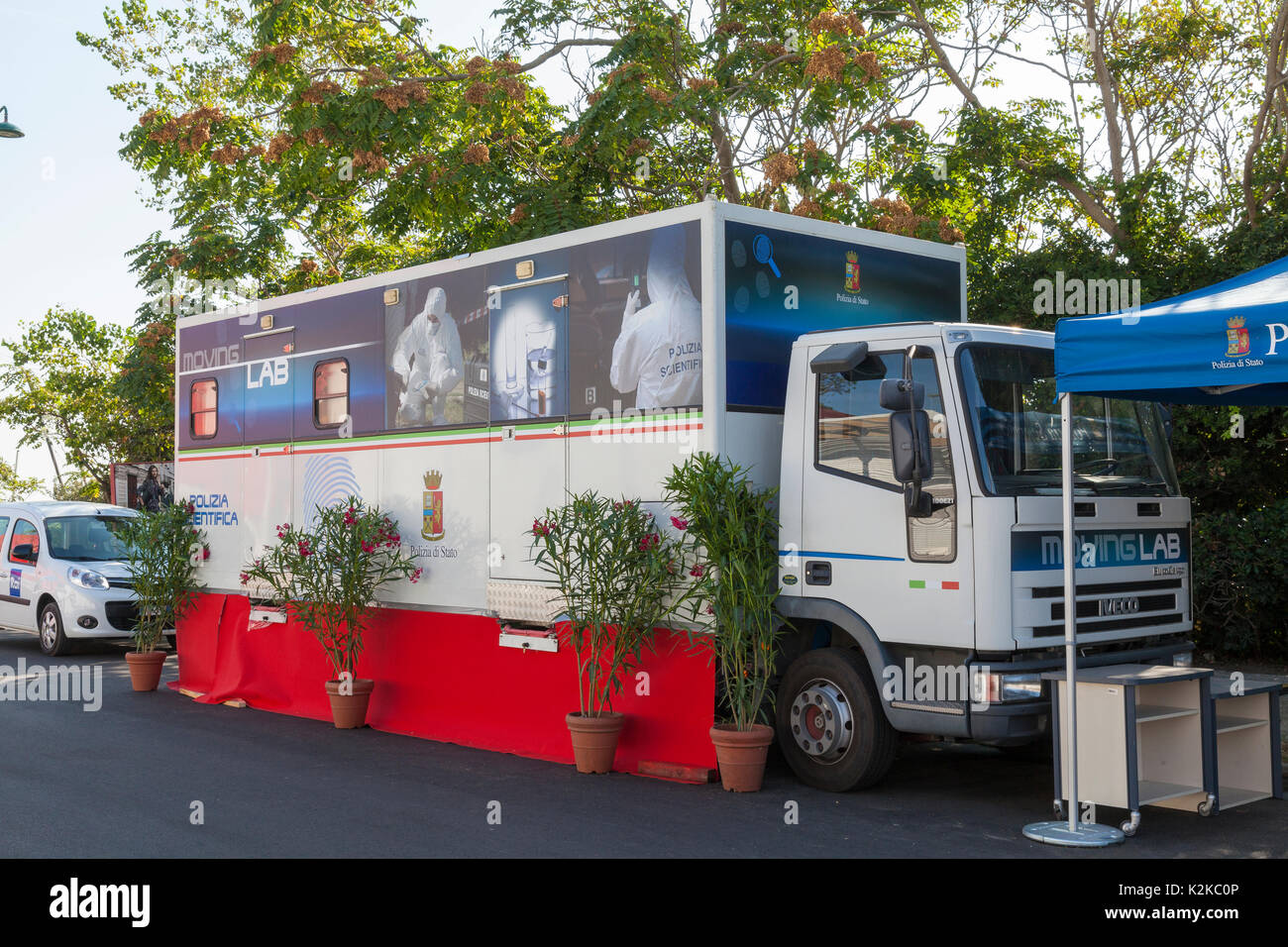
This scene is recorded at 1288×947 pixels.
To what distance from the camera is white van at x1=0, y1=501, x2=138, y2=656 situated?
15.5 m

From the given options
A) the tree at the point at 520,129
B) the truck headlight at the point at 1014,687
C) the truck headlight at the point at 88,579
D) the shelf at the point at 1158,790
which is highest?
the tree at the point at 520,129

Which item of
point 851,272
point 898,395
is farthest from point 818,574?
point 851,272

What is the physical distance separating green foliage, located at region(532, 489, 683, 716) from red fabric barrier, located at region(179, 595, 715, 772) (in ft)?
0.72

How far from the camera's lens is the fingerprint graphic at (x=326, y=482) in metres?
10.9

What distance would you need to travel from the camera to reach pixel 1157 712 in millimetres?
7023

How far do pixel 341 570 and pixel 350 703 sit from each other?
1189 mm

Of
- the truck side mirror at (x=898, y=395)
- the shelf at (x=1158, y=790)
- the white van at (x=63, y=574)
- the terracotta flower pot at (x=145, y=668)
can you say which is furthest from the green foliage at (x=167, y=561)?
the shelf at (x=1158, y=790)

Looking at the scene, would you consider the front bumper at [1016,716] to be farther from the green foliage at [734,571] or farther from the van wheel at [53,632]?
the van wheel at [53,632]

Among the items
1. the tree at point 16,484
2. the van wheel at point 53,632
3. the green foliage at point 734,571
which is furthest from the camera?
the tree at point 16,484

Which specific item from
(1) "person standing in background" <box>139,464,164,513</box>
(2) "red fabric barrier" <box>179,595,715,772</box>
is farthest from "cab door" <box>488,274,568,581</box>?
(1) "person standing in background" <box>139,464,164,513</box>

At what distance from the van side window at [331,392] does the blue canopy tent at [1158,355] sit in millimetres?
6250

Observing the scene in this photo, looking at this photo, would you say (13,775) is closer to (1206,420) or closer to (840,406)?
(840,406)

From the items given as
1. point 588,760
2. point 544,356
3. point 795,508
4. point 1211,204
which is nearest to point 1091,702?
point 795,508
